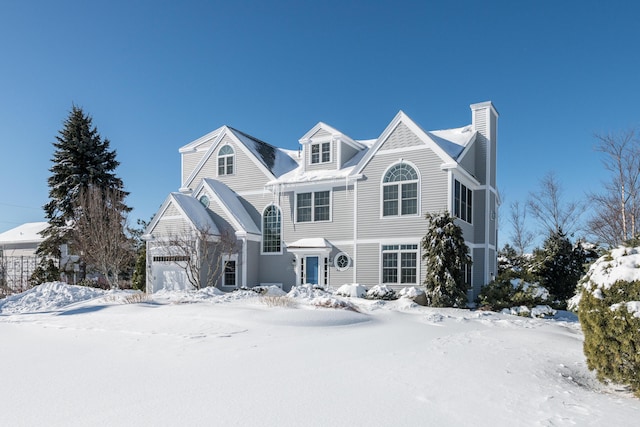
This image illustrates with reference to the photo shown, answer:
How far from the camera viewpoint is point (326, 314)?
1130cm

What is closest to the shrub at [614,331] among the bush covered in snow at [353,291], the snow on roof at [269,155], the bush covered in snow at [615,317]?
the bush covered in snow at [615,317]

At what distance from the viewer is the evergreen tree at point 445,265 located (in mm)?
16094

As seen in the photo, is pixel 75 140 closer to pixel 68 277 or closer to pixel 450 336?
pixel 68 277

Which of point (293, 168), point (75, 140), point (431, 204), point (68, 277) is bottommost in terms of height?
point (68, 277)

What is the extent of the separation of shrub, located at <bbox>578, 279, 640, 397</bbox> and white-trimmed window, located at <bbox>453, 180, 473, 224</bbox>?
484 inches

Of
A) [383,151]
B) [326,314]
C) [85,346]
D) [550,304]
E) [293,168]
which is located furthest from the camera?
[293,168]

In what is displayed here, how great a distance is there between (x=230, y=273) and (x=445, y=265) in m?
10.2

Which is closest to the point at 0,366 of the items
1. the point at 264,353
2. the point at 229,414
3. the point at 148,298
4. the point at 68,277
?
the point at 264,353

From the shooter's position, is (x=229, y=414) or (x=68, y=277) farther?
(x=68, y=277)

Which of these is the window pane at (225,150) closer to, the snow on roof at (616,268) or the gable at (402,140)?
the gable at (402,140)


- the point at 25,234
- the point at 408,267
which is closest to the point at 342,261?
the point at 408,267

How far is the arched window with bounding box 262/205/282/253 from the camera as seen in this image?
2245 cm

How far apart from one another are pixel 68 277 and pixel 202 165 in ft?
31.6

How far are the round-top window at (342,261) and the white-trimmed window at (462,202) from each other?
493cm
